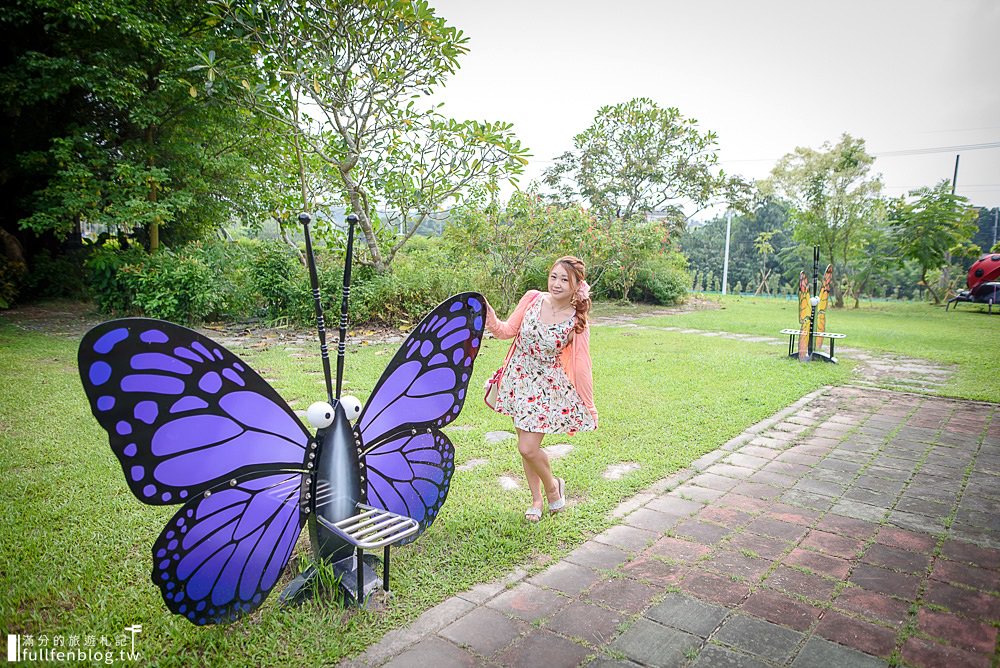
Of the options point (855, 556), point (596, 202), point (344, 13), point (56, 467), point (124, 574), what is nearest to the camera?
point (124, 574)

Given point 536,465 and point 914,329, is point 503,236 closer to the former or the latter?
point 536,465

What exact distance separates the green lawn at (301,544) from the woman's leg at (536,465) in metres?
0.14

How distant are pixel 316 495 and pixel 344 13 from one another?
7.34 metres

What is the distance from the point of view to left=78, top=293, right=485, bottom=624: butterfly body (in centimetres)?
170

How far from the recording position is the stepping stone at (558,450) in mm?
4059

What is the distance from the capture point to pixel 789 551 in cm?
278

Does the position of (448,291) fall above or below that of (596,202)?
below

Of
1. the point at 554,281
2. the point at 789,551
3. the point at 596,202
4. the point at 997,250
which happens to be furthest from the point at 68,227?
the point at 997,250

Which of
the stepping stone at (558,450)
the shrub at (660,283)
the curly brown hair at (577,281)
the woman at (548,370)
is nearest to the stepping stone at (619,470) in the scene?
the stepping stone at (558,450)

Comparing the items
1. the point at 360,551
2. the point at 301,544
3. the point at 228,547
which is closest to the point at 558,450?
the point at 301,544

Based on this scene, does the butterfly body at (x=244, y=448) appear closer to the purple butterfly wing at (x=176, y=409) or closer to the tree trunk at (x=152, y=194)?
the purple butterfly wing at (x=176, y=409)

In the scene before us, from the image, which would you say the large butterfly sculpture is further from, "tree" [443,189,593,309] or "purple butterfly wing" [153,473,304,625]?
"tree" [443,189,593,309]

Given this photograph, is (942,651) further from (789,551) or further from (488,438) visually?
(488,438)

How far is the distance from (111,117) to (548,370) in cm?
1162
